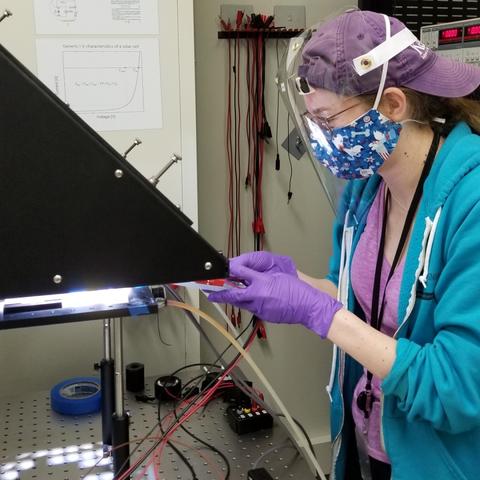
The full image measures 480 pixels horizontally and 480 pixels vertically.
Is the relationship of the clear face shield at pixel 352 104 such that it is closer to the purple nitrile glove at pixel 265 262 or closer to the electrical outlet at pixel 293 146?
the purple nitrile glove at pixel 265 262

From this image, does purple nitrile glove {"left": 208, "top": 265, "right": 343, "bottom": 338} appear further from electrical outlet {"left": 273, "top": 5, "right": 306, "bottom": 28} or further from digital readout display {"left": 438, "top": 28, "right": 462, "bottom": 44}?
electrical outlet {"left": 273, "top": 5, "right": 306, "bottom": 28}

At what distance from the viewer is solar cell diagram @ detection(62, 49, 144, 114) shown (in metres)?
1.64

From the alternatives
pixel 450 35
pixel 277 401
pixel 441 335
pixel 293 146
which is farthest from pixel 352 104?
pixel 293 146

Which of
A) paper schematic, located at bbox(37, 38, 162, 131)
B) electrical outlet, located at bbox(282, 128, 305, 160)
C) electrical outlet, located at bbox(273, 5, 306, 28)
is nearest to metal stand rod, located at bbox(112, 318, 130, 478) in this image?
paper schematic, located at bbox(37, 38, 162, 131)

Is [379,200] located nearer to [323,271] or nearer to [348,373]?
[348,373]

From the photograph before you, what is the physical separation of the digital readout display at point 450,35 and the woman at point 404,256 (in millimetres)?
635

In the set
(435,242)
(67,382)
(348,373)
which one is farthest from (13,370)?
(435,242)

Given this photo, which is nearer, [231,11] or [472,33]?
[472,33]

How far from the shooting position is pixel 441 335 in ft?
3.10

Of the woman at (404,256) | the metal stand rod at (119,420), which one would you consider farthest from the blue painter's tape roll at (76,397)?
the woman at (404,256)

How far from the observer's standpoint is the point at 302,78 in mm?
1132

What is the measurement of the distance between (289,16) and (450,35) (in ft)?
2.21

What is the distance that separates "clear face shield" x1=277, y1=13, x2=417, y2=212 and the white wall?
0.97m

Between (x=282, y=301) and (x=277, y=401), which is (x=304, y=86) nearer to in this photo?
(x=282, y=301)
